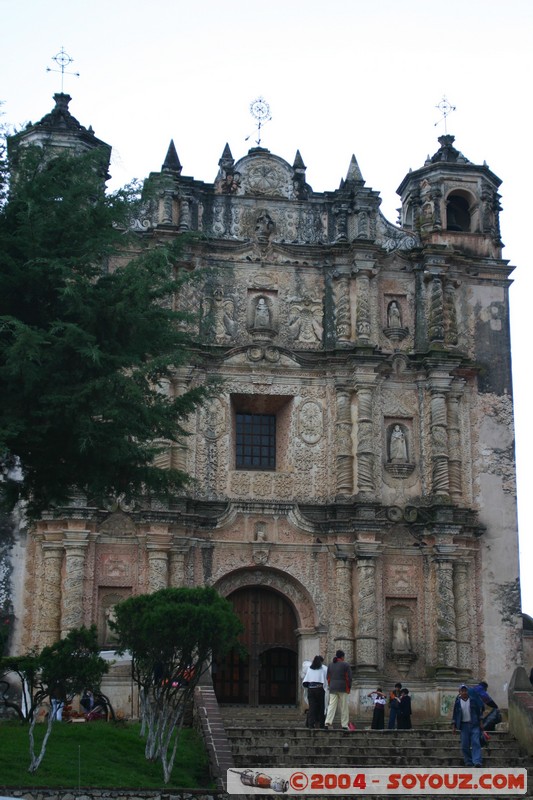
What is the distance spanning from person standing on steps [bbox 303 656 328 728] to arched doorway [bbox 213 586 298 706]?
166 inches

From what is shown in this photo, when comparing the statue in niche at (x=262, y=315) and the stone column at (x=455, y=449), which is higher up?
the statue in niche at (x=262, y=315)

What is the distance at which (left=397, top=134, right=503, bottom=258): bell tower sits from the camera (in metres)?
27.1

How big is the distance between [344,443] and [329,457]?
486 millimetres

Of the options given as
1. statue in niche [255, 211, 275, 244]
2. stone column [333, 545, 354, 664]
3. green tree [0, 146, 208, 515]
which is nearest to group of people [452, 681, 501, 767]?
green tree [0, 146, 208, 515]

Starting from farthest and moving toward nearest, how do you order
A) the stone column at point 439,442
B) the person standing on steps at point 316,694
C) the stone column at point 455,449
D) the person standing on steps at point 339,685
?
the stone column at point 455,449 → the stone column at point 439,442 → the person standing on steps at point 316,694 → the person standing on steps at point 339,685

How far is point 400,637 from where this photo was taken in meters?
24.2

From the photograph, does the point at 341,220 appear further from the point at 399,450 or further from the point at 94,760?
the point at 94,760

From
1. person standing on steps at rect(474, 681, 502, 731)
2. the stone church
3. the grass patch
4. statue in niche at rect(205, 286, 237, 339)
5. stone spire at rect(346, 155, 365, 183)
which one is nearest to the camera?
the grass patch

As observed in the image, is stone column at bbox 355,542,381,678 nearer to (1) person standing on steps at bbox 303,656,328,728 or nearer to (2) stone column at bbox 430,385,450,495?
(2) stone column at bbox 430,385,450,495

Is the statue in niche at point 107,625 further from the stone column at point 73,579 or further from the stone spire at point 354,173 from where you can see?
the stone spire at point 354,173

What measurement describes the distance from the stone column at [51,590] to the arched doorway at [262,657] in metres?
3.43

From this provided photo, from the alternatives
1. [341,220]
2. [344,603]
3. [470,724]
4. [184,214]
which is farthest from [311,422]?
[470,724]

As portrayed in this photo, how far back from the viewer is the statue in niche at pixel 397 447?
83.0 feet

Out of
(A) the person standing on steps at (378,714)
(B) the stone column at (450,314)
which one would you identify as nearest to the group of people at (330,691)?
(A) the person standing on steps at (378,714)
